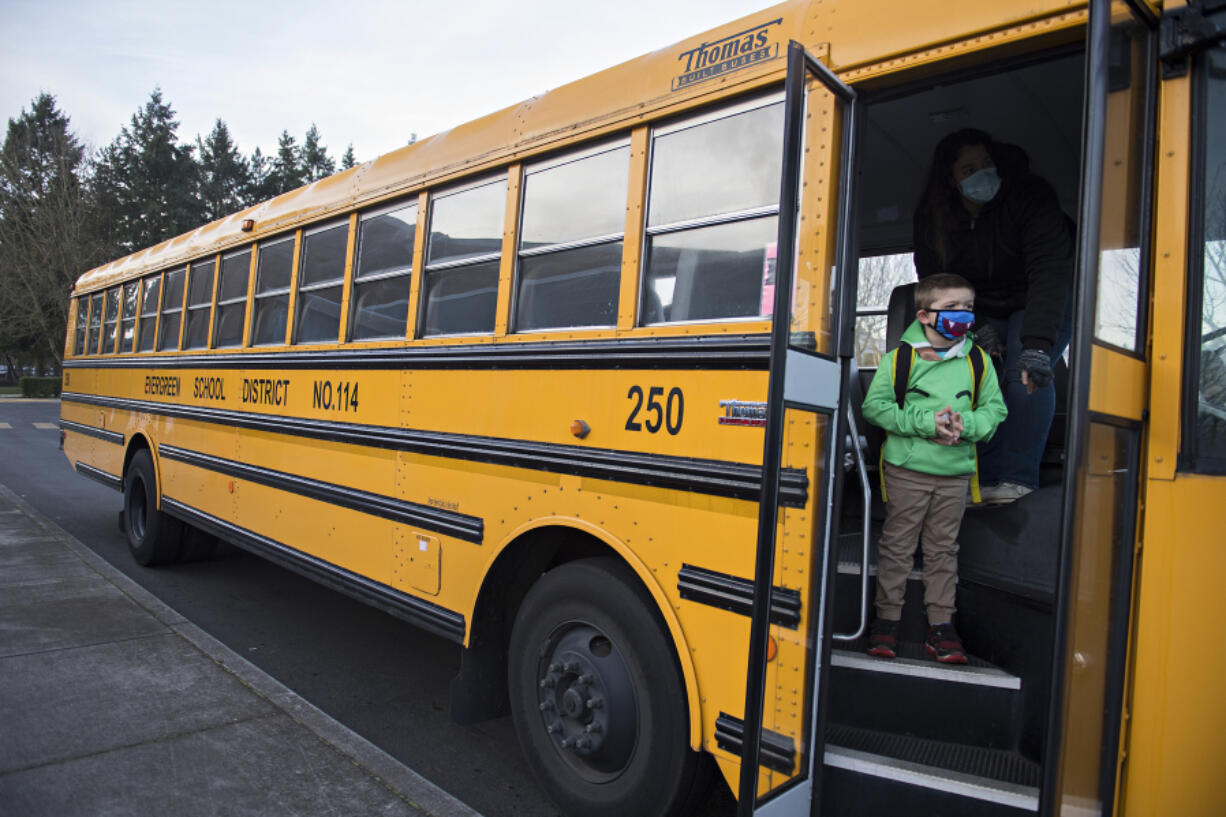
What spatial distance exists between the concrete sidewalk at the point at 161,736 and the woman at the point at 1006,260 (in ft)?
7.36

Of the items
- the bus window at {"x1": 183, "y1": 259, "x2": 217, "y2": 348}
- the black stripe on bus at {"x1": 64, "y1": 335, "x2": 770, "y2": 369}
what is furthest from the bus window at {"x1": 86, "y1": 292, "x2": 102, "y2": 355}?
the black stripe on bus at {"x1": 64, "y1": 335, "x2": 770, "y2": 369}

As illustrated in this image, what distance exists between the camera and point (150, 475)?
6191 millimetres

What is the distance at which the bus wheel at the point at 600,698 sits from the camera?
240 cm

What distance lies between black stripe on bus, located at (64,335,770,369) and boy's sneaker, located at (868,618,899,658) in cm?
93

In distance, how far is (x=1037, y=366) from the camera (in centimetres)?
216

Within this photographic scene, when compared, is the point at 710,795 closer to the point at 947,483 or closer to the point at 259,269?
the point at 947,483

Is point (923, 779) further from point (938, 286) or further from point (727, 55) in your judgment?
point (727, 55)

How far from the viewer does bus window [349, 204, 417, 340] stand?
360cm

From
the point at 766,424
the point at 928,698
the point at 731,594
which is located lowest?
the point at 928,698

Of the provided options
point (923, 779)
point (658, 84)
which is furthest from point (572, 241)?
point (923, 779)

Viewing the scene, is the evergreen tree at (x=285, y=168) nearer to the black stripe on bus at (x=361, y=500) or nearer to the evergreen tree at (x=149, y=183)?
the evergreen tree at (x=149, y=183)

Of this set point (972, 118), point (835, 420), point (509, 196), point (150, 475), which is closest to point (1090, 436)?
point (835, 420)

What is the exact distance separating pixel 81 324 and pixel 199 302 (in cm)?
385

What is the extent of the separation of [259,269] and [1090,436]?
4.61 m
